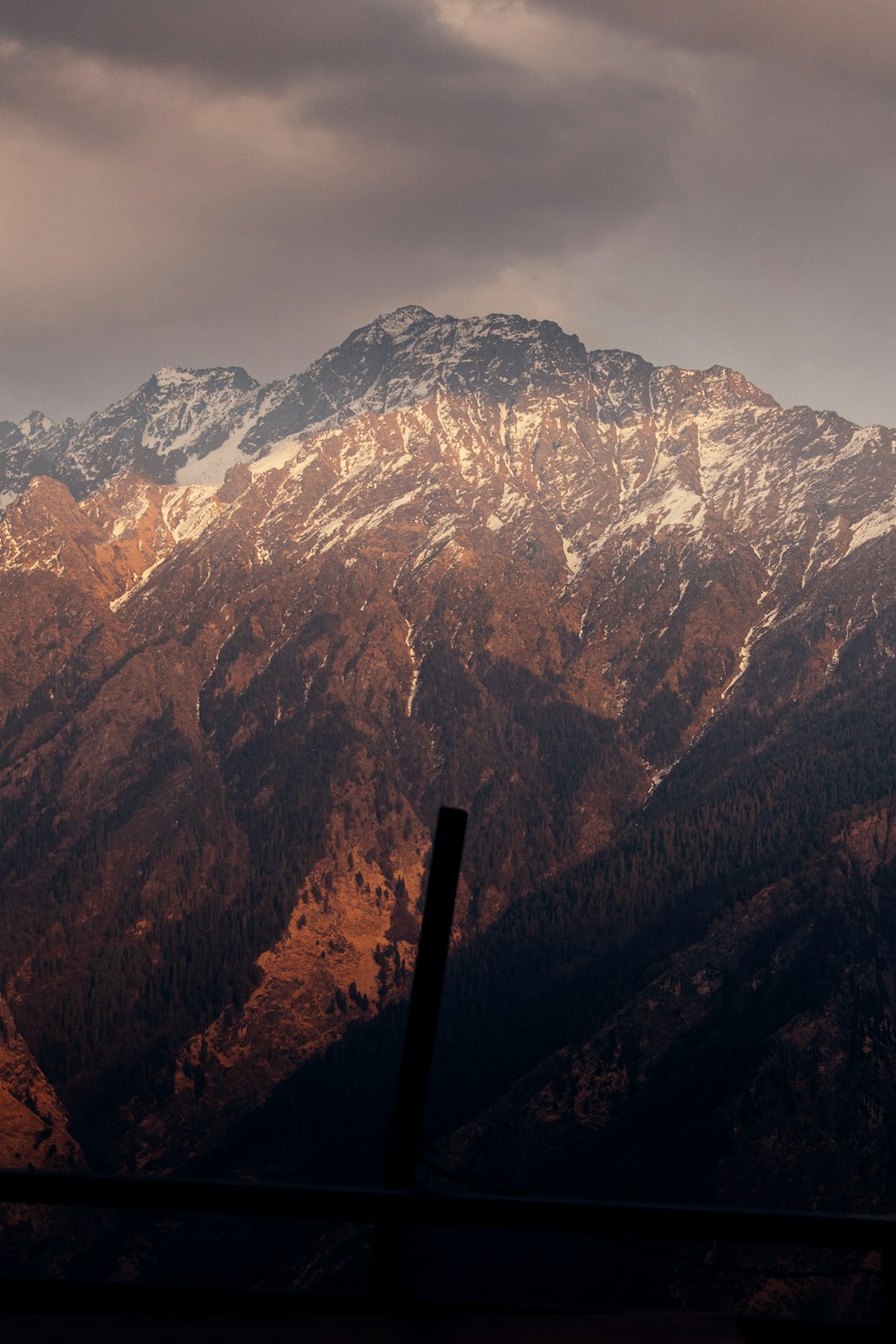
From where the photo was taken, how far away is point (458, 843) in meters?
12.1

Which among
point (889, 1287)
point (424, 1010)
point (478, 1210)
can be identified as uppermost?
point (424, 1010)

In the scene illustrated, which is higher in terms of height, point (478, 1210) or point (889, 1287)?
point (478, 1210)

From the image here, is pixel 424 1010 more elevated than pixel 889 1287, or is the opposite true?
pixel 424 1010

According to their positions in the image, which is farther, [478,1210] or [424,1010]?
[424,1010]

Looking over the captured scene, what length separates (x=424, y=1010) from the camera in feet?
40.2

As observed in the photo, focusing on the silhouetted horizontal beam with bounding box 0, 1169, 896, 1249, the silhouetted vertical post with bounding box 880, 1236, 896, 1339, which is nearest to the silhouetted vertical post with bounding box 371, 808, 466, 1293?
the silhouetted horizontal beam with bounding box 0, 1169, 896, 1249

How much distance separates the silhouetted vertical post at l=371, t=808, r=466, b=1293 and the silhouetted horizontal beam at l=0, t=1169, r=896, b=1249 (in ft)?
6.07

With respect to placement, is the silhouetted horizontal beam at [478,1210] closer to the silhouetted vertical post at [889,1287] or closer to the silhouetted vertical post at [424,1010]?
the silhouetted vertical post at [889,1287]

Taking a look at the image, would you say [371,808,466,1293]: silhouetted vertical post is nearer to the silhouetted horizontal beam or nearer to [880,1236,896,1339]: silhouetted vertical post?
the silhouetted horizontal beam

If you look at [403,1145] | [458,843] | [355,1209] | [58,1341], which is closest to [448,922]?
[458,843]

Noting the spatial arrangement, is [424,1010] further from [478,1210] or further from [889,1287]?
[889,1287]

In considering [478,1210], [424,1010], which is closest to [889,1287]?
[478,1210]

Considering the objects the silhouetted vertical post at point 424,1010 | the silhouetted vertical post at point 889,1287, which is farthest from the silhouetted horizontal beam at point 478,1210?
the silhouetted vertical post at point 424,1010

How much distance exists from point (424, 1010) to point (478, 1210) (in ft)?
8.65
